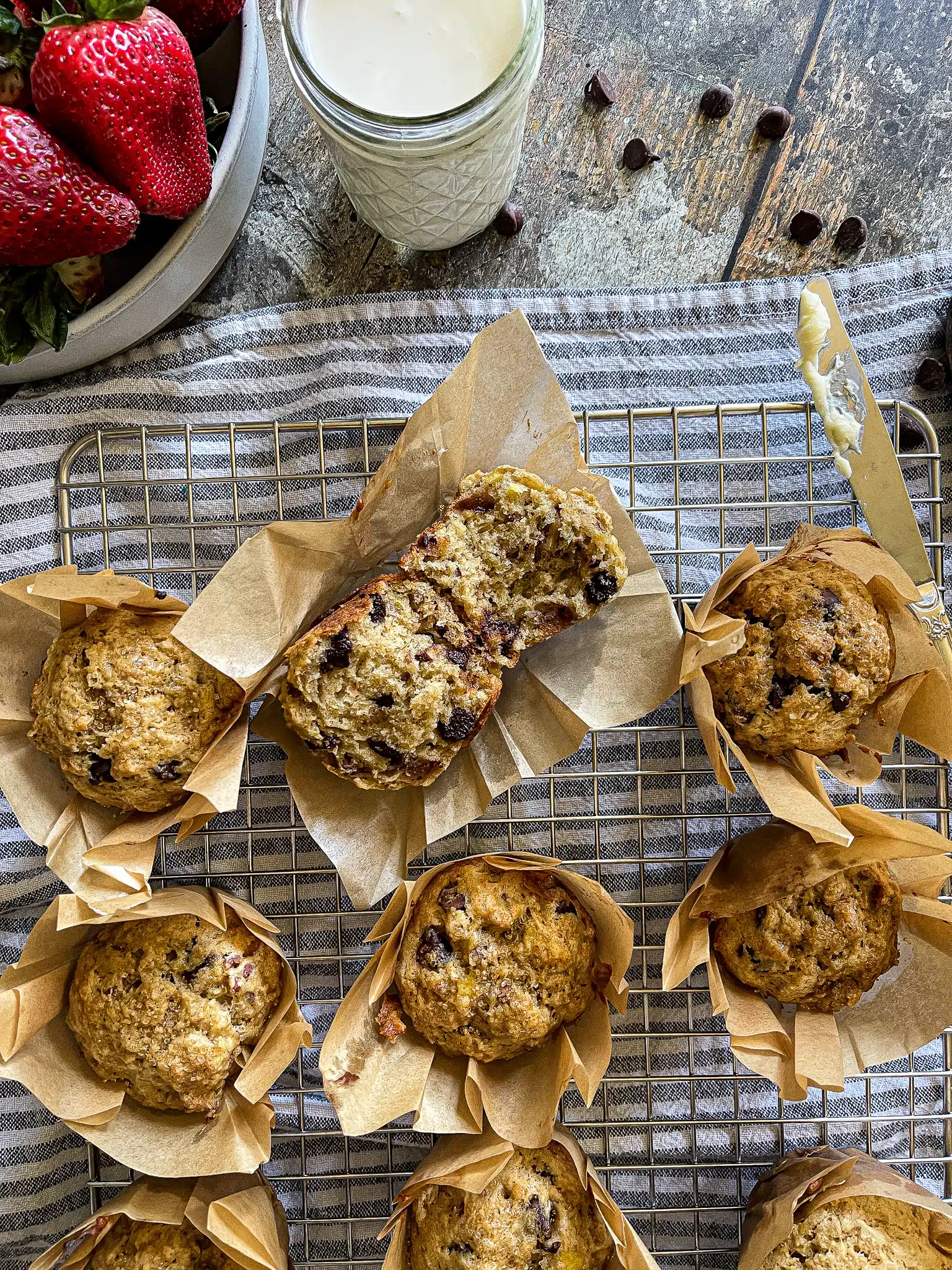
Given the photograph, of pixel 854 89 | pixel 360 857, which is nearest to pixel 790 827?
pixel 360 857

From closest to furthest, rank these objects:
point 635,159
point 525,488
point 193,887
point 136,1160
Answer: point 525,488
point 136,1160
point 193,887
point 635,159

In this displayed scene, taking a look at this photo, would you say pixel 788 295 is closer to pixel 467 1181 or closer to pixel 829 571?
pixel 829 571

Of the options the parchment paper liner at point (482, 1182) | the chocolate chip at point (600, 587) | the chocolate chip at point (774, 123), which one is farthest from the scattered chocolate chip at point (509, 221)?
the parchment paper liner at point (482, 1182)

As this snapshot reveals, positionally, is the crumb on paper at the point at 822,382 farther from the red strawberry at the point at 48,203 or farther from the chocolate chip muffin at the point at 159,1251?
the chocolate chip muffin at the point at 159,1251

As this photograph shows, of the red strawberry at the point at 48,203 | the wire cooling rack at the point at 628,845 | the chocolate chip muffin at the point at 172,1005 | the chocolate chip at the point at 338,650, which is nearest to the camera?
the red strawberry at the point at 48,203

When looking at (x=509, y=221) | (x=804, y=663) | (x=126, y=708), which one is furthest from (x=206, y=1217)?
(x=509, y=221)

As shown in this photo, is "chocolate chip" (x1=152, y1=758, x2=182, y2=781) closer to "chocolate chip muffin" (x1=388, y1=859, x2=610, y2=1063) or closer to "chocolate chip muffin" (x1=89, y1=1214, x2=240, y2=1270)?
"chocolate chip muffin" (x1=388, y1=859, x2=610, y2=1063)
